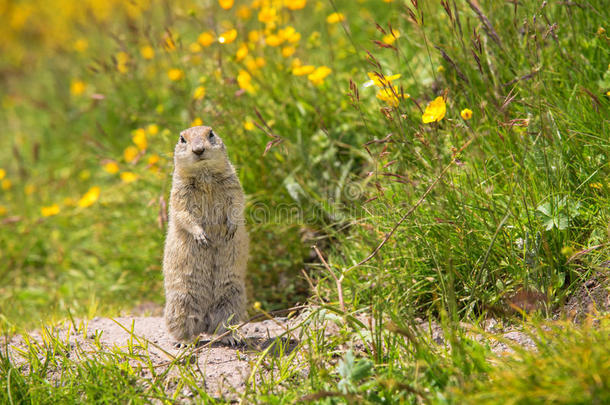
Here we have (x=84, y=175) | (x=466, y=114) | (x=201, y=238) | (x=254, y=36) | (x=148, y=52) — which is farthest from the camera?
(x=84, y=175)

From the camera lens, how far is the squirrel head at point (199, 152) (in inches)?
132

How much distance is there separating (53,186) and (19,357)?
13.1 feet

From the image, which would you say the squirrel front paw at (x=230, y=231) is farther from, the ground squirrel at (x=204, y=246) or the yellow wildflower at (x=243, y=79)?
the yellow wildflower at (x=243, y=79)

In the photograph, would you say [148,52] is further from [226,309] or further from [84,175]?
[226,309]

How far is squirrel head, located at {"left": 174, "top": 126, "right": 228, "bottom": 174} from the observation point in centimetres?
336

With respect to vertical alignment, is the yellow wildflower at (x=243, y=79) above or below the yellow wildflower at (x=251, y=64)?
below

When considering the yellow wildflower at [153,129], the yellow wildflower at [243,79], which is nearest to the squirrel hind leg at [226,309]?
the yellow wildflower at [243,79]

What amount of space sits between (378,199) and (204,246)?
1.17m

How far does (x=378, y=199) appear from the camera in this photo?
3297 mm

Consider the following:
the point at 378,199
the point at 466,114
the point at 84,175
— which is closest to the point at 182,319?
the point at 378,199

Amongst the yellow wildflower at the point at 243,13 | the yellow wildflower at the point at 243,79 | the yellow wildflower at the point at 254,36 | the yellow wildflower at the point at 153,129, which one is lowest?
the yellow wildflower at the point at 153,129

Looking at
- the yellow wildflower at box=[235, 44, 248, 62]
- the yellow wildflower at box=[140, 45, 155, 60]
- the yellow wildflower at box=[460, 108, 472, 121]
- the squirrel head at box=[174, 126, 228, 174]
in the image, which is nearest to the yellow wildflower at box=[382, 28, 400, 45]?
the yellow wildflower at box=[460, 108, 472, 121]

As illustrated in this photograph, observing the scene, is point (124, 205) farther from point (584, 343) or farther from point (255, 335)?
point (584, 343)

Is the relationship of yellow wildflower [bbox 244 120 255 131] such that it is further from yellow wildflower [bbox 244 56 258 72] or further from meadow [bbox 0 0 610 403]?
yellow wildflower [bbox 244 56 258 72]
